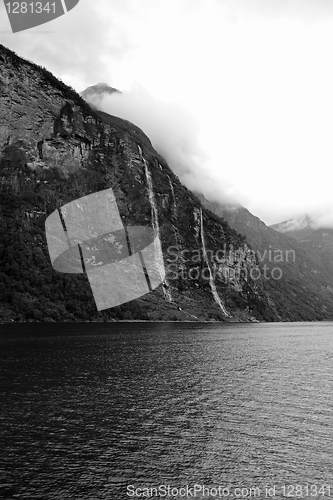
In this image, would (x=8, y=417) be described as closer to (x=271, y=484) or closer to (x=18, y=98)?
(x=271, y=484)

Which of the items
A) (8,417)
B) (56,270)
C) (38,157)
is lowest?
(8,417)

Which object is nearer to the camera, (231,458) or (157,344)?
(231,458)

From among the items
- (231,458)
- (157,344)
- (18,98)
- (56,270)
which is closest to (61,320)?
(56,270)

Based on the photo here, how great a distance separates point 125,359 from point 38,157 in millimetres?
158509

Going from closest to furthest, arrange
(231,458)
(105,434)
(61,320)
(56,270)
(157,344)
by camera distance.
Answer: (231,458) → (105,434) → (157,344) → (61,320) → (56,270)

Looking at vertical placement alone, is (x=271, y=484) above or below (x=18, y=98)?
below

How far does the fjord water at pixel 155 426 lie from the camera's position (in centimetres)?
2044

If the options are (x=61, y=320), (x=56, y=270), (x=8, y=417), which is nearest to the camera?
(x=8, y=417)

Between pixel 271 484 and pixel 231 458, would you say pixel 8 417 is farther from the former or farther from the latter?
pixel 271 484

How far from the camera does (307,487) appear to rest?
19.9 meters

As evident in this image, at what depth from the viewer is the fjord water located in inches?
805

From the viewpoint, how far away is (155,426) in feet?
94.0

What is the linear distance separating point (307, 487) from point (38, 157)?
195 meters

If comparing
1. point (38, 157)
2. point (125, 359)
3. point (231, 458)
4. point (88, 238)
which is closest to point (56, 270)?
point (88, 238)
